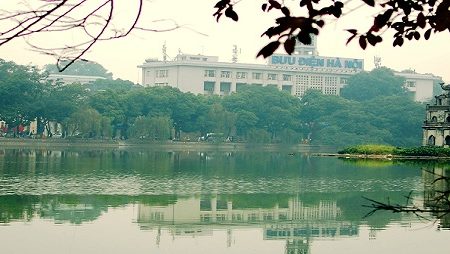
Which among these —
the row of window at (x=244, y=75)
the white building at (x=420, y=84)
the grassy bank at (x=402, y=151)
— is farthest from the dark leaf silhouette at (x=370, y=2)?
the white building at (x=420, y=84)

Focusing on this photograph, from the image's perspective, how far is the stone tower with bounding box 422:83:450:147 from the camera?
6269 centimetres

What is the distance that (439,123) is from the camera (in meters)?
62.9

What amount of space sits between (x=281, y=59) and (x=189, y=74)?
54.4 feet

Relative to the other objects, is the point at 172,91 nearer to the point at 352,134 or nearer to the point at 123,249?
the point at 352,134

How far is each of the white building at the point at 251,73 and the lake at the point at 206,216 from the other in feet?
302

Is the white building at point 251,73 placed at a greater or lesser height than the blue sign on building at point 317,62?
lesser

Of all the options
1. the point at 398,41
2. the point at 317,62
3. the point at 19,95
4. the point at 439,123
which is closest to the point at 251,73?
the point at 317,62

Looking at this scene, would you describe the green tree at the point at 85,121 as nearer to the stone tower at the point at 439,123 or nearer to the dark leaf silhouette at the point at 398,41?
the stone tower at the point at 439,123

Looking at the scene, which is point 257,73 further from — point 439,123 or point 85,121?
point 439,123

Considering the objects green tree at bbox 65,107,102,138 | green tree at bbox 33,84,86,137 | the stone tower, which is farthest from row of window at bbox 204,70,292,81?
the stone tower

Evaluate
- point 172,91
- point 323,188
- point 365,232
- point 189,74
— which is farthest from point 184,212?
point 189,74

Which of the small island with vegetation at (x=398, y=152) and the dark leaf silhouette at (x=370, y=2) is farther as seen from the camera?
the small island with vegetation at (x=398, y=152)

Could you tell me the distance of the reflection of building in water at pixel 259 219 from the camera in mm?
20453

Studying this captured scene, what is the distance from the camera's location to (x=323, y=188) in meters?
34.4
